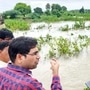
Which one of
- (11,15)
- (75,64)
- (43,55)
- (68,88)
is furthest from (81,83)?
(11,15)

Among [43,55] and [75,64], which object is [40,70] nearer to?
[75,64]

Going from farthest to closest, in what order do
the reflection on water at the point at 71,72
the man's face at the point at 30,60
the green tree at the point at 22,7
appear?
the green tree at the point at 22,7 < the reflection on water at the point at 71,72 < the man's face at the point at 30,60

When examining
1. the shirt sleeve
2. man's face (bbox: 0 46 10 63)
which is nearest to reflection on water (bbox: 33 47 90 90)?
man's face (bbox: 0 46 10 63)

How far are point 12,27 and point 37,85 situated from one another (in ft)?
64.6

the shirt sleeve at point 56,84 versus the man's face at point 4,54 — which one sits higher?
the man's face at point 4,54

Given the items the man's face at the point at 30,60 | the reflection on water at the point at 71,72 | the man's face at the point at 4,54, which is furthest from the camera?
the reflection on water at the point at 71,72

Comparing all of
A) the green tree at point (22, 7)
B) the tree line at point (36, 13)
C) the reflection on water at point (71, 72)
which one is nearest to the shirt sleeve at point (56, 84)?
the reflection on water at point (71, 72)

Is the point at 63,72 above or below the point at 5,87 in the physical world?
above

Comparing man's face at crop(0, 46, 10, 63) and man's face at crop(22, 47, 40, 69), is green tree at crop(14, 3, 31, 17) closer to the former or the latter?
man's face at crop(0, 46, 10, 63)

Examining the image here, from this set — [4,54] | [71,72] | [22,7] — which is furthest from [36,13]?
[4,54]

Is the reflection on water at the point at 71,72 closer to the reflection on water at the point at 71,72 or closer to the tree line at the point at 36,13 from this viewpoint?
the reflection on water at the point at 71,72

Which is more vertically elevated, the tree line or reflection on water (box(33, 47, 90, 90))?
the tree line

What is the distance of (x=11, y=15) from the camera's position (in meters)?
32.0

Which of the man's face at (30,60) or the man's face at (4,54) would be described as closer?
the man's face at (30,60)
